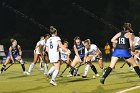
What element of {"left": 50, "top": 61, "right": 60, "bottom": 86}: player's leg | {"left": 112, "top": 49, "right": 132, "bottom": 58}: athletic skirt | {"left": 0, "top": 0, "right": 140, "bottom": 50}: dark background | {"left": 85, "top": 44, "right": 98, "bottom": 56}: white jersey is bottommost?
{"left": 50, "top": 61, "right": 60, "bottom": 86}: player's leg

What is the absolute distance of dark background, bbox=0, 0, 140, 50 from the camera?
52438 millimetres

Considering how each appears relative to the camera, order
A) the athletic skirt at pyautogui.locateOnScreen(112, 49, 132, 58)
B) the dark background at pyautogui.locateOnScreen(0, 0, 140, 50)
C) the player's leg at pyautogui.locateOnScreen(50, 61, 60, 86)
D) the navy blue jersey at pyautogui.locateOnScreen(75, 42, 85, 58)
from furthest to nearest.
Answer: the dark background at pyautogui.locateOnScreen(0, 0, 140, 50)
the navy blue jersey at pyautogui.locateOnScreen(75, 42, 85, 58)
the player's leg at pyautogui.locateOnScreen(50, 61, 60, 86)
the athletic skirt at pyautogui.locateOnScreen(112, 49, 132, 58)

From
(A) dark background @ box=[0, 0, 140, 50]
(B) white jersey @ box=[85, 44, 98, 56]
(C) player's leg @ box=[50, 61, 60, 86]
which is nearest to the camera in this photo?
(C) player's leg @ box=[50, 61, 60, 86]

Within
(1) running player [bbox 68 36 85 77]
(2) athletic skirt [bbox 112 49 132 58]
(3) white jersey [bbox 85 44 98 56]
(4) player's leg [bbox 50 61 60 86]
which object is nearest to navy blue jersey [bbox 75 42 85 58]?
(1) running player [bbox 68 36 85 77]

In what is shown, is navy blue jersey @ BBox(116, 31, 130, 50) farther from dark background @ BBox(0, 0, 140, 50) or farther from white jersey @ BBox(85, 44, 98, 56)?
dark background @ BBox(0, 0, 140, 50)

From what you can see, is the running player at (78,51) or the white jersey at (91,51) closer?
the white jersey at (91,51)

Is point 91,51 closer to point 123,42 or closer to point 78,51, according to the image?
point 78,51

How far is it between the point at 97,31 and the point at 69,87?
38925mm

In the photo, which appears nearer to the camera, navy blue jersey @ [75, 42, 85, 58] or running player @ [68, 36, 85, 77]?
running player @ [68, 36, 85, 77]

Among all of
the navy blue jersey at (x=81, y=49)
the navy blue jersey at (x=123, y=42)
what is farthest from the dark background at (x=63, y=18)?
the navy blue jersey at (x=123, y=42)

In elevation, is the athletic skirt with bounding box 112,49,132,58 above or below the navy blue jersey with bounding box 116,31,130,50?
below

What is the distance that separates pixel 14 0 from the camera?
54031 millimetres

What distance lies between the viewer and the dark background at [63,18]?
172 ft

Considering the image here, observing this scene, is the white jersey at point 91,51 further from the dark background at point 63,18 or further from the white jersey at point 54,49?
the dark background at point 63,18
